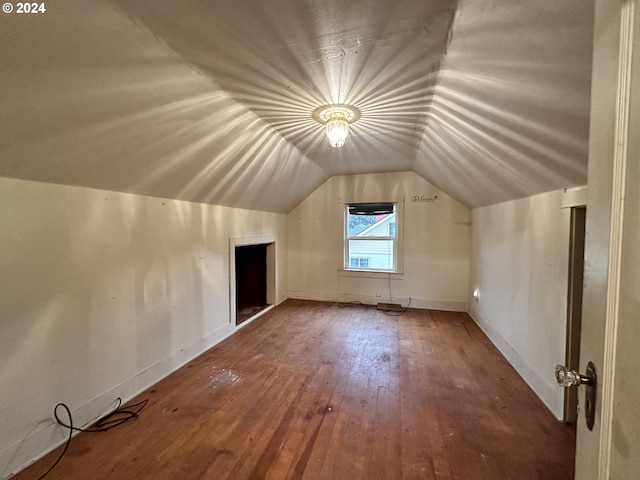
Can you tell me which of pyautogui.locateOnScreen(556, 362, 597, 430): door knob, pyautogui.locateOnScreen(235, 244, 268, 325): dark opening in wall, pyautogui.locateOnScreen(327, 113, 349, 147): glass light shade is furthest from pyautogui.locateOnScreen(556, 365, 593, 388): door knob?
pyautogui.locateOnScreen(235, 244, 268, 325): dark opening in wall

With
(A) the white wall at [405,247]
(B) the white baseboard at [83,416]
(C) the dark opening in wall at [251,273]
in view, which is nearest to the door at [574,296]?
(A) the white wall at [405,247]

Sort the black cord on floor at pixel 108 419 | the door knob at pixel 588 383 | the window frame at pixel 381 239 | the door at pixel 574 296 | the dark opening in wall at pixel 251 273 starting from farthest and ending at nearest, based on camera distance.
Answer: the dark opening in wall at pixel 251 273 < the window frame at pixel 381 239 < the door at pixel 574 296 < the black cord on floor at pixel 108 419 < the door knob at pixel 588 383

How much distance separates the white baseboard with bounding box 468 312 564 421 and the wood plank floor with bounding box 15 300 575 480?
6 centimetres

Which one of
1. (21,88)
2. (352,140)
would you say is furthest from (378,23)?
(352,140)

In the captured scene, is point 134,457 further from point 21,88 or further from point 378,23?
point 378,23

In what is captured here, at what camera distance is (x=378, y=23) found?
1221mm

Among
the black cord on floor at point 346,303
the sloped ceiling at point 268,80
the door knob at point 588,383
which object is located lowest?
the black cord on floor at point 346,303

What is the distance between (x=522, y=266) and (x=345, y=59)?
2.46 meters

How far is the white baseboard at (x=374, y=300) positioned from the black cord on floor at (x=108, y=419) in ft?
10.6

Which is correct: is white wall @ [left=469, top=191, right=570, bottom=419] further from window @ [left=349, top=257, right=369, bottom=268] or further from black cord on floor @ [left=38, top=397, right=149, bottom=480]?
black cord on floor @ [left=38, top=397, right=149, bottom=480]

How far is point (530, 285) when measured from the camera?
2.43 meters

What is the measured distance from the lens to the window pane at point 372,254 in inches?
190

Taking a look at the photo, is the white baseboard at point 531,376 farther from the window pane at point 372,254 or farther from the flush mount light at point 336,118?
the flush mount light at point 336,118

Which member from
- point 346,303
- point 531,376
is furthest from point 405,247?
point 531,376
